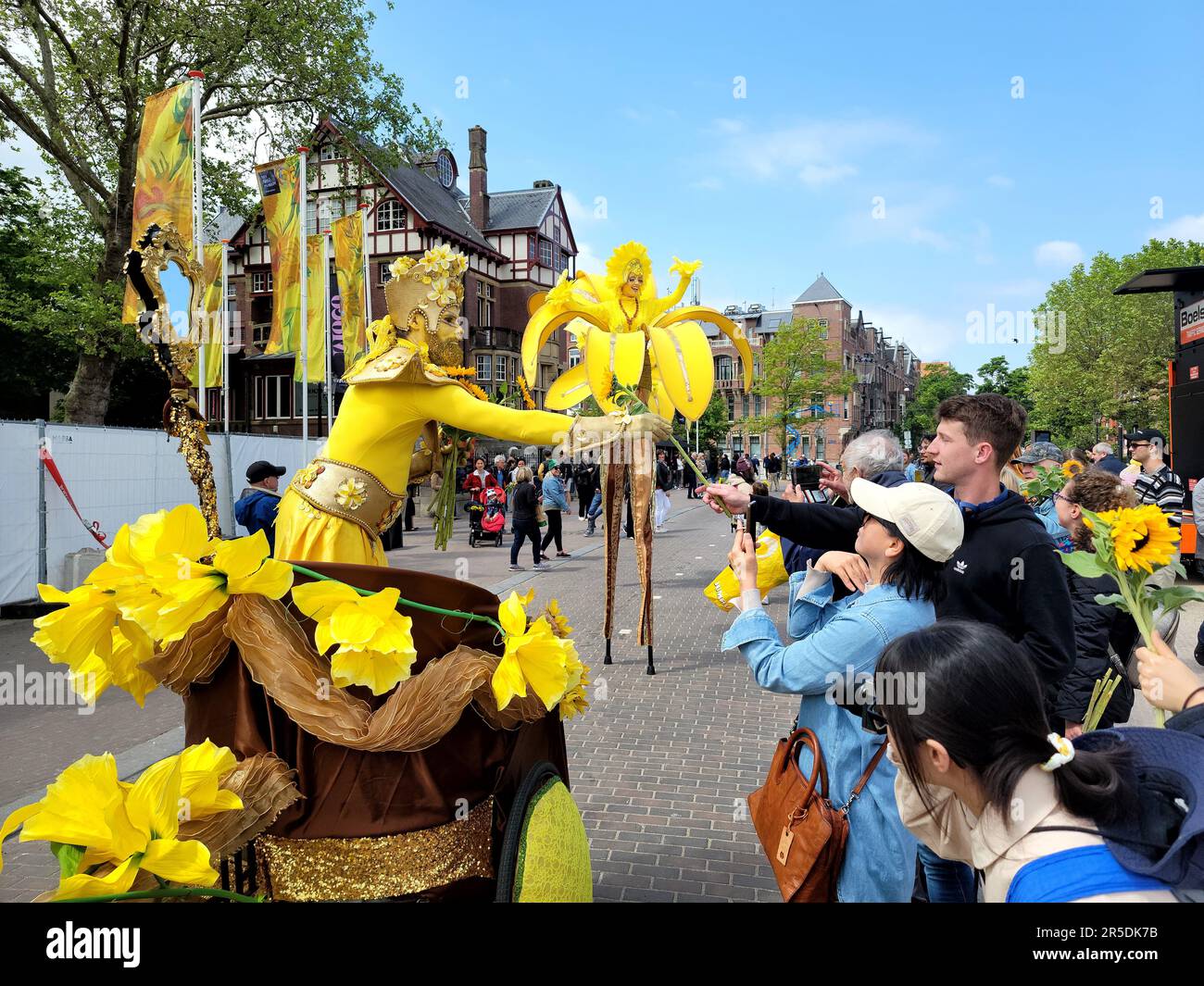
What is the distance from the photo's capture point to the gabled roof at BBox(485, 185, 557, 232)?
4384 centimetres

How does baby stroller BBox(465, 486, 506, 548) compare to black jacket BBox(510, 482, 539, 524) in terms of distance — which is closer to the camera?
black jacket BBox(510, 482, 539, 524)

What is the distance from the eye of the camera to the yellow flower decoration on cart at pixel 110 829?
125 cm

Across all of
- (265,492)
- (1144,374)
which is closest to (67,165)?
(265,492)

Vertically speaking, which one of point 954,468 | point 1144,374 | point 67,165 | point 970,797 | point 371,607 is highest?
point 67,165

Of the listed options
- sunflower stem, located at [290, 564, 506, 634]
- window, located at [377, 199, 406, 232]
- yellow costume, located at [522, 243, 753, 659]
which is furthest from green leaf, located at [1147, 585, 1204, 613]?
window, located at [377, 199, 406, 232]

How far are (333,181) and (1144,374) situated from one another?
34.6 m

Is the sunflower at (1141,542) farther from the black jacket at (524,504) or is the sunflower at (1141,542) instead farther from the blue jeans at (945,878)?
the black jacket at (524,504)

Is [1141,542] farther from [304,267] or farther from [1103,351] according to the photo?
[1103,351]

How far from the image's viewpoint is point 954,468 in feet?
9.36

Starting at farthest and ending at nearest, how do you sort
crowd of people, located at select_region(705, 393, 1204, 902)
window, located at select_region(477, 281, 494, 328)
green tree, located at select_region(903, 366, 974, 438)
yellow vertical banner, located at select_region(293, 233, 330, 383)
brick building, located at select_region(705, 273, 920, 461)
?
green tree, located at select_region(903, 366, 974, 438)
brick building, located at select_region(705, 273, 920, 461)
window, located at select_region(477, 281, 494, 328)
yellow vertical banner, located at select_region(293, 233, 330, 383)
crowd of people, located at select_region(705, 393, 1204, 902)

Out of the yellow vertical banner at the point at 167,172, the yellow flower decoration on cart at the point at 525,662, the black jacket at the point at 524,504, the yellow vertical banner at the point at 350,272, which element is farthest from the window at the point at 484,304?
the yellow flower decoration on cart at the point at 525,662

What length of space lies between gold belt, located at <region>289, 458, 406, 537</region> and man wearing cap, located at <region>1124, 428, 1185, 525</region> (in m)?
8.13

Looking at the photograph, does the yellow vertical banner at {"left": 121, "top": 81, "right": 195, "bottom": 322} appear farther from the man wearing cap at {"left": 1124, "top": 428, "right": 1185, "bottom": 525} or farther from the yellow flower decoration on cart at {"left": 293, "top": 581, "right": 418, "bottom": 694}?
the man wearing cap at {"left": 1124, "top": 428, "right": 1185, "bottom": 525}
